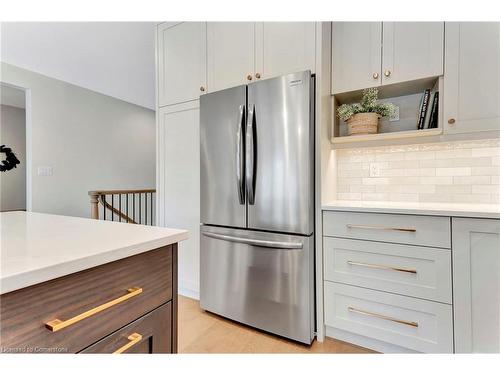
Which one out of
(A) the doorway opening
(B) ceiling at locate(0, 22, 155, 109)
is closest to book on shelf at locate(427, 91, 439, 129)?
(B) ceiling at locate(0, 22, 155, 109)

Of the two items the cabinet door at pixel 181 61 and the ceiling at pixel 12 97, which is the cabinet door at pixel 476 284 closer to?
the cabinet door at pixel 181 61

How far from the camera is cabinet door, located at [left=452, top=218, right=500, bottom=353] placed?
127 centimetres

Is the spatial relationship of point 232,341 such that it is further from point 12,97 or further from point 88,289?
point 12,97

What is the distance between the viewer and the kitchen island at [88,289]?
465 millimetres

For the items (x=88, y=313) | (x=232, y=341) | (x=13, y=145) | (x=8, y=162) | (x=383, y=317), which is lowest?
(x=232, y=341)

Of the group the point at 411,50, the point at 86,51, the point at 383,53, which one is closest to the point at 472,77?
the point at 411,50

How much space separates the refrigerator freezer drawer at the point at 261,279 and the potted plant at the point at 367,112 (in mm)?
891

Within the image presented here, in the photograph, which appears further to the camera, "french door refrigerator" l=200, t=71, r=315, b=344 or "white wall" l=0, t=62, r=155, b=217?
"white wall" l=0, t=62, r=155, b=217

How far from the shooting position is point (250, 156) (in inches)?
69.6

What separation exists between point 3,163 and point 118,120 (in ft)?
5.85

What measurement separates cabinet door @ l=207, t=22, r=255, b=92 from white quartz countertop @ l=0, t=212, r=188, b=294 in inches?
59.6

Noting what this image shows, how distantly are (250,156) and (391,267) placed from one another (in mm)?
1105

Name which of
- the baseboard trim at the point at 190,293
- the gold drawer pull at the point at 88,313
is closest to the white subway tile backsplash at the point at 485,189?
the gold drawer pull at the point at 88,313

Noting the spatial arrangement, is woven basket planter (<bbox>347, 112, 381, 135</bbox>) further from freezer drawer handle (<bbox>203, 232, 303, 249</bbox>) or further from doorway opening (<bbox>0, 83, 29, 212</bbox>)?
doorway opening (<bbox>0, 83, 29, 212</bbox>)
